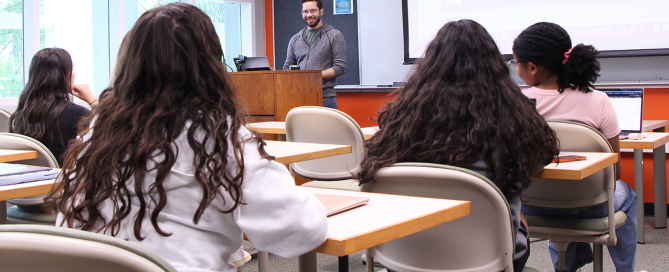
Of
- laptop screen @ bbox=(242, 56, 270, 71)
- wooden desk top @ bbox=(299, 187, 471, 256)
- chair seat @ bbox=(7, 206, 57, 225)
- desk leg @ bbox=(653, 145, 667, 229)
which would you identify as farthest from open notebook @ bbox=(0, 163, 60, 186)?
desk leg @ bbox=(653, 145, 667, 229)

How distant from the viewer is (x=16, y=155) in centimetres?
215

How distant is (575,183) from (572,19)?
2735 mm

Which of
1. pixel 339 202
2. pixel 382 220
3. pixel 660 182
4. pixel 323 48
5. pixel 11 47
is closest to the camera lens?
pixel 382 220

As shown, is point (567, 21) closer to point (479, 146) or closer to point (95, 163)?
point (479, 146)

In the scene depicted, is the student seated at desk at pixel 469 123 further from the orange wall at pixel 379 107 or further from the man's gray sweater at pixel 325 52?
the man's gray sweater at pixel 325 52

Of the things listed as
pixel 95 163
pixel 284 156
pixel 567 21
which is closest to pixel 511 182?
pixel 284 156

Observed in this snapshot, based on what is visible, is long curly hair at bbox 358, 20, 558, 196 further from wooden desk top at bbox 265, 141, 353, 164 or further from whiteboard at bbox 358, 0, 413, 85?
whiteboard at bbox 358, 0, 413, 85

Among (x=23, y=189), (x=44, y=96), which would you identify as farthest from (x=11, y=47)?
(x=23, y=189)

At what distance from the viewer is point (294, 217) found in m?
0.94

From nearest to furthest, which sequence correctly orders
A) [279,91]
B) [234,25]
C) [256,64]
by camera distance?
[279,91], [256,64], [234,25]

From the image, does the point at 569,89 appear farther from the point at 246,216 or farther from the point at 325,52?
the point at 325,52

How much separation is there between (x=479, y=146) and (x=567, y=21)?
3347mm

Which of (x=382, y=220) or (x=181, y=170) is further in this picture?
(x=382, y=220)

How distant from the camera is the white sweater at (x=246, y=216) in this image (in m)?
0.94
